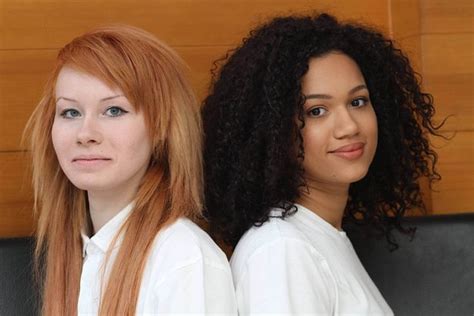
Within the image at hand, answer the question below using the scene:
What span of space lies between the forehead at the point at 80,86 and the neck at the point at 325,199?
0.39 metres

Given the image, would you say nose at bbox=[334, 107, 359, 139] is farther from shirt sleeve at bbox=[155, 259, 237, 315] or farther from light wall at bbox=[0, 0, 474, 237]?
light wall at bbox=[0, 0, 474, 237]

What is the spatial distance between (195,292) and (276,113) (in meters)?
0.35

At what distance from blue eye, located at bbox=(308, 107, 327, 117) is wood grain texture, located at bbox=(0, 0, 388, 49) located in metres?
0.46

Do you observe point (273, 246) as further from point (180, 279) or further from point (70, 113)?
point (70, 113)

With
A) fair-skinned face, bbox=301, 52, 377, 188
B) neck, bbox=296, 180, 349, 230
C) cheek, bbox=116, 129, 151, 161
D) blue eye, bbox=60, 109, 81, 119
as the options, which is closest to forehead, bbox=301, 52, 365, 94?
fair-skinned face, bbox=301, 52, 377, 188

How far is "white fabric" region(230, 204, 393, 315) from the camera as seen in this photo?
1.65 m

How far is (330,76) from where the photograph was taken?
5.93ft

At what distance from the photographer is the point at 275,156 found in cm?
178

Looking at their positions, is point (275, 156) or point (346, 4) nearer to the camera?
point (275, 156)

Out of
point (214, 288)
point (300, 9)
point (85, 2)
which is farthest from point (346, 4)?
point (214, 288)

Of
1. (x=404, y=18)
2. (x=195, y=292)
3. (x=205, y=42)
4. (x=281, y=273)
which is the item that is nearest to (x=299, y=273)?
(x=281, y=273)

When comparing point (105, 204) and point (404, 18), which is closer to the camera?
point (105, 204)

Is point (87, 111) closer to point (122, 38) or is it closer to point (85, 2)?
point (122, 38)

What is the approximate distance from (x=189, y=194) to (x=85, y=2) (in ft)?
1.96
